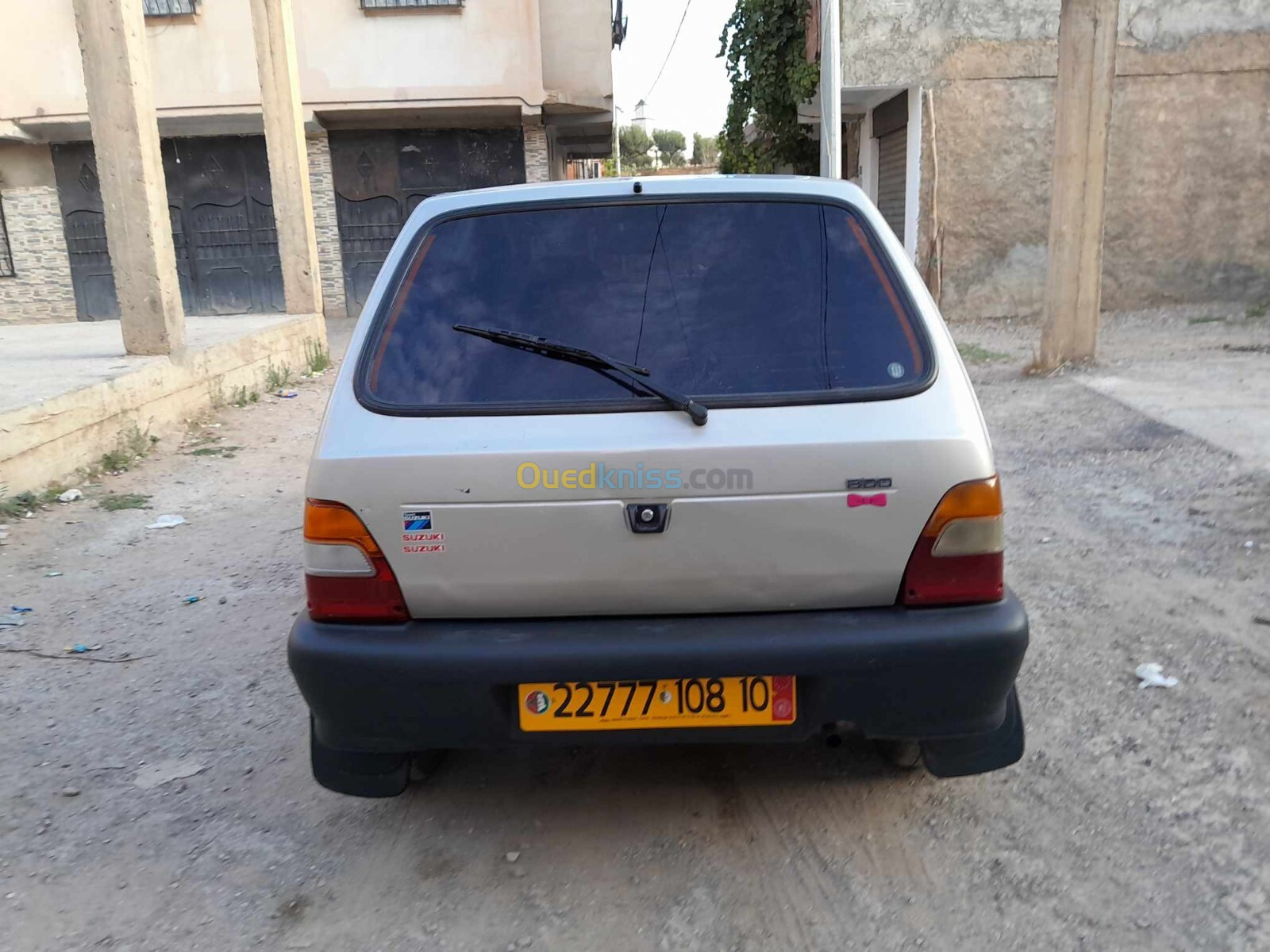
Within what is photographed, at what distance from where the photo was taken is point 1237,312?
1208cm

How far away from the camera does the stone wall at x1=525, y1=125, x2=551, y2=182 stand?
1742cm

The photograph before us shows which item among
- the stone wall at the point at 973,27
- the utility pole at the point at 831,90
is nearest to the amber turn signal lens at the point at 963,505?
the utility pole at the point at 831,90

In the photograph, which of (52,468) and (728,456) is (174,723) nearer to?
(728,456)

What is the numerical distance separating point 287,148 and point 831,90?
6.26 metres

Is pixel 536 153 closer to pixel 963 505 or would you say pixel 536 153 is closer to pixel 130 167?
pixel 130 167

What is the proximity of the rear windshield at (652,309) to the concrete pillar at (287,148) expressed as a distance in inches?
413

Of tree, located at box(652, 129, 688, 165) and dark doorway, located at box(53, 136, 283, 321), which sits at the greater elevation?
tree, located at box(652, 129, 688, 165)

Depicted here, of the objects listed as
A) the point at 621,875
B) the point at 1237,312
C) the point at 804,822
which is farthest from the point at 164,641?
the point at 1237,312

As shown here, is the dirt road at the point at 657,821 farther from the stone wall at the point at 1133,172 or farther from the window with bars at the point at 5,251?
the window with bars at the point at 5,251

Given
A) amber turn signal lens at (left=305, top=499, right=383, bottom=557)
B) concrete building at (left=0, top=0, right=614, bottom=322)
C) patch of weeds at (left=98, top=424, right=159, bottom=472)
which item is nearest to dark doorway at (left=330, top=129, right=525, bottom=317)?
concrete building at (left=0, top=0, right=614, bottom=322)

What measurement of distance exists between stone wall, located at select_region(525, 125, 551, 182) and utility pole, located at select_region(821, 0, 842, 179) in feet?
24.9

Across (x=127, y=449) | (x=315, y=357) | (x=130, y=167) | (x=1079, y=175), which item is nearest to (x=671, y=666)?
(x=127, y=449)

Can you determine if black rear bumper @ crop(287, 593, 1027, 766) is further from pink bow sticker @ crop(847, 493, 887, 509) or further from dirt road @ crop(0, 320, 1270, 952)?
dirt road @ crop(0, 320, 1270, 952)

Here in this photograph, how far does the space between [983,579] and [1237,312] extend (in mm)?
11855
